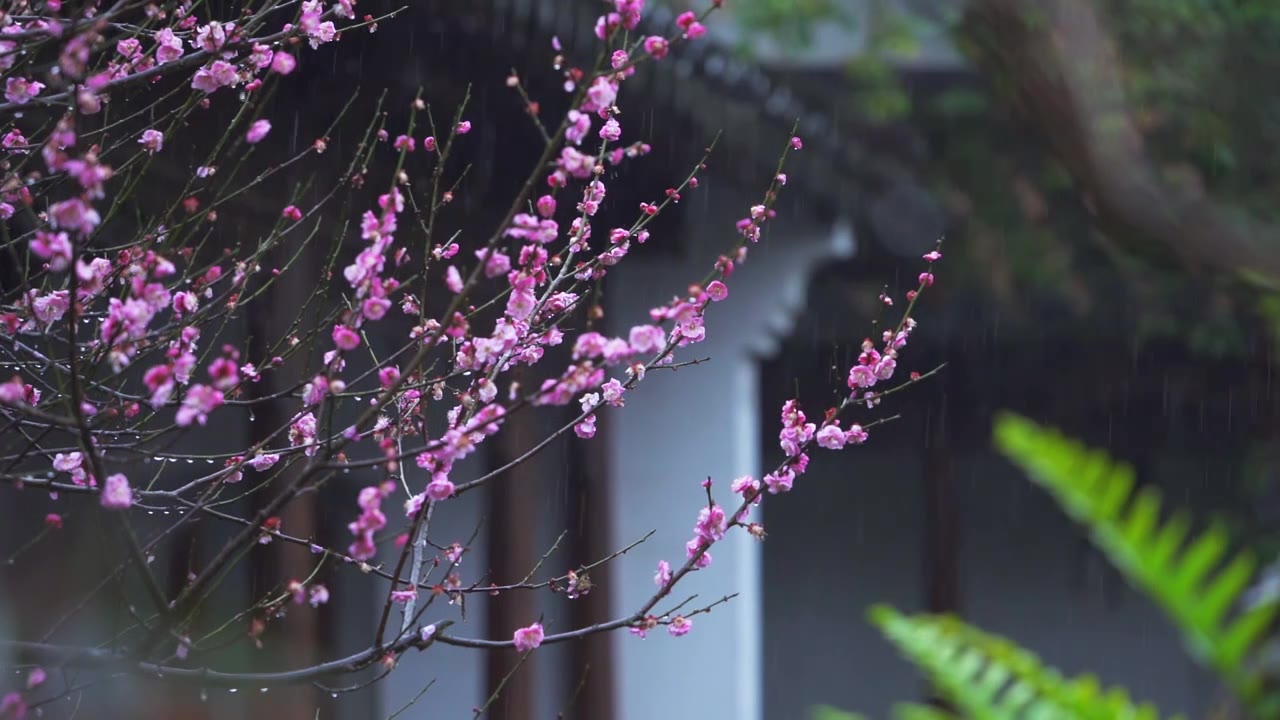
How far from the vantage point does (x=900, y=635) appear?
2.82 ft

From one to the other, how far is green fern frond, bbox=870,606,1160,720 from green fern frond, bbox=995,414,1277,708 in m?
0.06

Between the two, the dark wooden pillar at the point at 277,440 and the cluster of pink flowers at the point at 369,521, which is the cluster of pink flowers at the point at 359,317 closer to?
the cluster of pink flowers at the point at 369,521

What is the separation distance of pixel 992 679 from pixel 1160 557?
139 millimetres

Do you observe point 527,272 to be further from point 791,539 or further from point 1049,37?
point 791,539

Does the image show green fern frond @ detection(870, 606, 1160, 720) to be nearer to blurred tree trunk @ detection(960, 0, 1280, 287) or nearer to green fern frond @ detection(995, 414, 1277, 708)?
green fern frond @ detection(995, 414, 1277, 708)

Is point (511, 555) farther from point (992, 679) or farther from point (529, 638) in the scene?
point (992, 679)

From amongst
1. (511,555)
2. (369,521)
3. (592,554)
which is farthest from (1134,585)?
(592,554)

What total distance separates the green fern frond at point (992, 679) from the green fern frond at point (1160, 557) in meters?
0.06

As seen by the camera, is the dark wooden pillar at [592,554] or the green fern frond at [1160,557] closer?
the green fern frond at [1160,557]

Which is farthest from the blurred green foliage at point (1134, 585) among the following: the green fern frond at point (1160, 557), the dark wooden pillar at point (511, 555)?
the dark wooden pillar at point (511, 555)

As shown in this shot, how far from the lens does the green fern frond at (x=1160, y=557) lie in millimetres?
702

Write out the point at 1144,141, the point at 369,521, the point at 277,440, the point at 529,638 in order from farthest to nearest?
the point at 1144,141, the point at 277,440, the point at 529,638, the point at 369,521

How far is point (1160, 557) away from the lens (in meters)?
0.75

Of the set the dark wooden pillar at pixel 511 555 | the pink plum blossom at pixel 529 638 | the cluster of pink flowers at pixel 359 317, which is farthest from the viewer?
the dark wooden pillar at pixel 511 555
